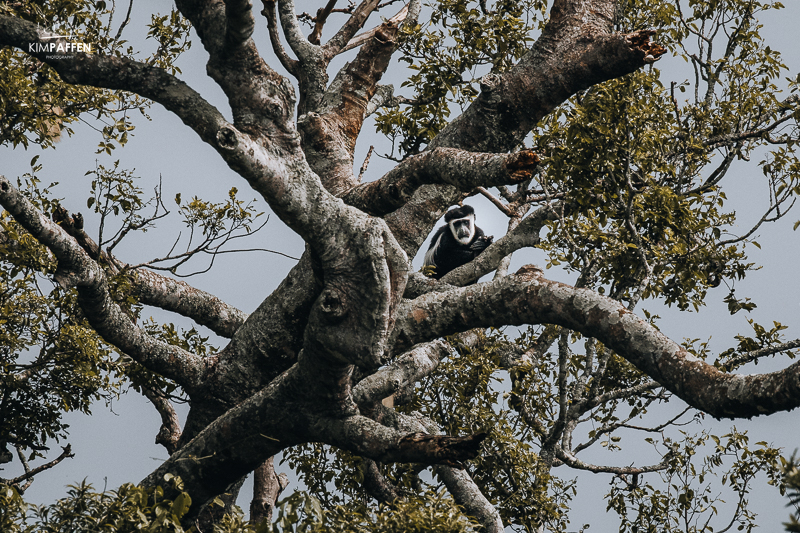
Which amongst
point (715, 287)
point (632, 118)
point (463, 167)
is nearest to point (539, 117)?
point (632, 118)

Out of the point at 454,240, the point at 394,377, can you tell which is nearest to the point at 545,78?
the point at 394,377

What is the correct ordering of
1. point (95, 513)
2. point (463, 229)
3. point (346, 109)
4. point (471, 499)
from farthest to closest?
point (463, 229) → point (346, 109) → point (471, 499) → point (95, 513)

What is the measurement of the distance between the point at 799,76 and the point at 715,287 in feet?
6.29

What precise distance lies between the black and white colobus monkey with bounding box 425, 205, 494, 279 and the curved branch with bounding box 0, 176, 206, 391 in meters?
8.04

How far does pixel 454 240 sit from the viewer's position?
14.4 meters

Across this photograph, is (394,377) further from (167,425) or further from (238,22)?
(167,425)

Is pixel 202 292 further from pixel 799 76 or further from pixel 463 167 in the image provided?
pixel 799 76

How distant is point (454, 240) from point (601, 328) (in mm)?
10369

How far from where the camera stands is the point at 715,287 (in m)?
6.13

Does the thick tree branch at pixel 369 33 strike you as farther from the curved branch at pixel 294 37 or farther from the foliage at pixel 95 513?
the foliage at pixel 95 513

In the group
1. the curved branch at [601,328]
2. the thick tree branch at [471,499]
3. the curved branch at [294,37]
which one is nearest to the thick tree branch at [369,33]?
the curved branch at [294,37]

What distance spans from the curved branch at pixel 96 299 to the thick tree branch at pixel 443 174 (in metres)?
1.78

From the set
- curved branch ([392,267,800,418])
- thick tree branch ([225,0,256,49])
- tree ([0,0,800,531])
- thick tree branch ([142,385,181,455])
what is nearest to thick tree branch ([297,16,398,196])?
tree ([0,0,800,531])

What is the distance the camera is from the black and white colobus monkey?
13492mm
